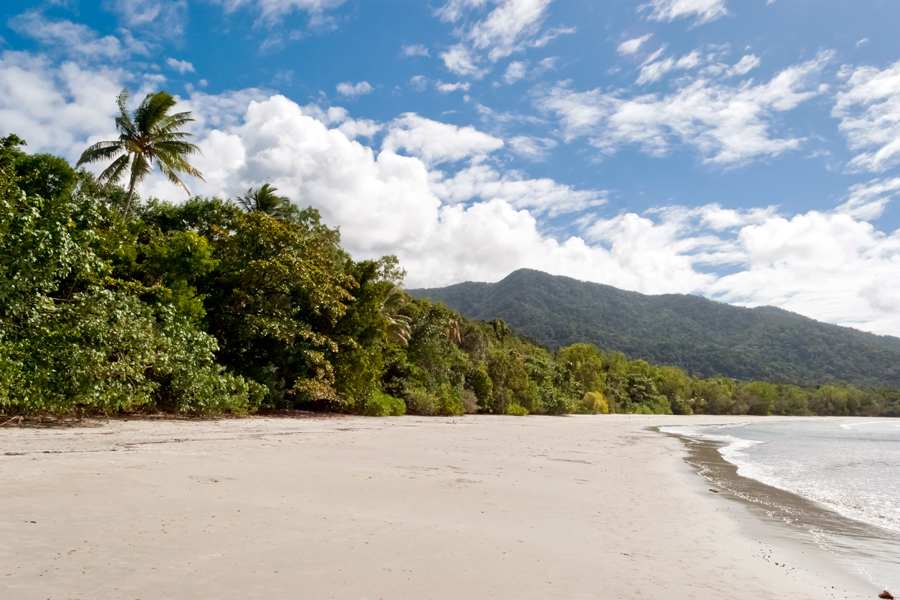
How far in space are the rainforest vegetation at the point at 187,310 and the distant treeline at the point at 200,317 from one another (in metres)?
0.06

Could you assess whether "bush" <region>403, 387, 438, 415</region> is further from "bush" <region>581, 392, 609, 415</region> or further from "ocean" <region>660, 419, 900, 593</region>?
"bush" <region>581, 392, 609, 415</region>

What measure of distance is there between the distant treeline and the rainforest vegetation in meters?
0.06

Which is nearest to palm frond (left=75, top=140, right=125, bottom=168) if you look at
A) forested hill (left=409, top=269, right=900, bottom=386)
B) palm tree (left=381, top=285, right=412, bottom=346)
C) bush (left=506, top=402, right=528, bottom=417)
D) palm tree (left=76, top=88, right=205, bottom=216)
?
palm tree (left=76, top=88, right=205, bottom=216)

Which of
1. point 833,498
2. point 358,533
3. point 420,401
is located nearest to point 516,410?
point 420,401

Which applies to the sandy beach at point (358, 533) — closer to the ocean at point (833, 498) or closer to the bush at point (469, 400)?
the ocean at point (833, 498)

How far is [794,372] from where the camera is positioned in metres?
149

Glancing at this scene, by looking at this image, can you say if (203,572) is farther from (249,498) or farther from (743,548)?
(743,548)

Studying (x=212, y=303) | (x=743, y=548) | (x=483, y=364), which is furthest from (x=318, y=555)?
(x=483, y=364)

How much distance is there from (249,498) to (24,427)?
346 inches

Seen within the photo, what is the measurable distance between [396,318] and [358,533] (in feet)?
92.7

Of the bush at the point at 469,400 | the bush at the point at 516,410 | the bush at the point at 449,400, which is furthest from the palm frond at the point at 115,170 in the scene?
the bush at the point at 516,410

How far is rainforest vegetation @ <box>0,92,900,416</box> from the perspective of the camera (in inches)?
468

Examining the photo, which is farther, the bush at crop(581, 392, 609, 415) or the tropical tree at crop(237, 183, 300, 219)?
the bush at crop(581, 392, 609, 415)

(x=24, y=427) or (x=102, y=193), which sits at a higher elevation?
(x=102, y=193)
